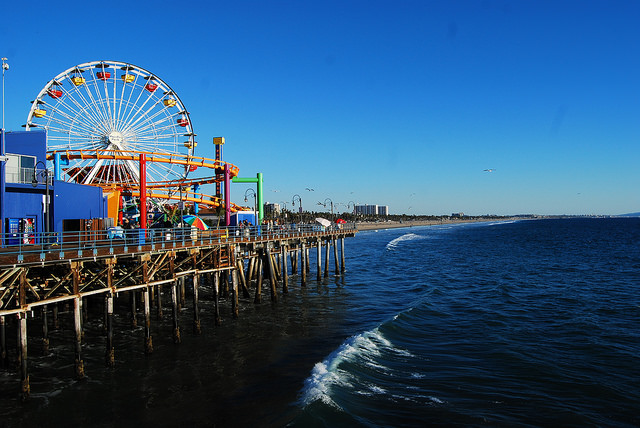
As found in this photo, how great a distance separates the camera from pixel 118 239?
17062 millimetres

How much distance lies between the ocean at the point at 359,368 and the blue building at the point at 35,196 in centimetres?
493

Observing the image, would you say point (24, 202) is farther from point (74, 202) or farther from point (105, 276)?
point (105, 276)

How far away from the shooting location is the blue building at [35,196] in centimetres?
2106

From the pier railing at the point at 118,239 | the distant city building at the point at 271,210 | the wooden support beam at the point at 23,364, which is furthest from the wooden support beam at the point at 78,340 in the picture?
the distant city building at the point at 271,210

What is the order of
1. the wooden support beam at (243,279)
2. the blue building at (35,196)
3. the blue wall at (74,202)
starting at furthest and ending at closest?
1. the wooden support beam at (243,279)
2. the blue wall at (74,202)
3. the blue building at (35,196)

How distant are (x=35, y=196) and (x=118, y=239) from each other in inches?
326

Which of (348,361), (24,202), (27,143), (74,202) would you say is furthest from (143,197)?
(348,361)

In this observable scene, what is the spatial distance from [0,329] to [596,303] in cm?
2957

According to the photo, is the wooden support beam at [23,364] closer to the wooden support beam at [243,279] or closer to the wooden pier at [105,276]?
the wooden pier at [105,276]

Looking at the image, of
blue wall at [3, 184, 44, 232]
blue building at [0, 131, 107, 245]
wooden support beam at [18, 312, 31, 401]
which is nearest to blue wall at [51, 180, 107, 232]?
blue building at [0, 131, 107, 245]

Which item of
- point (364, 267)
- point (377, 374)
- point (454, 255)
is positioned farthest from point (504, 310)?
point (454, 255)

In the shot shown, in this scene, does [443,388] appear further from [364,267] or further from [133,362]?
[364,267]

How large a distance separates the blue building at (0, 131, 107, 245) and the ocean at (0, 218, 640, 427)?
194 inches

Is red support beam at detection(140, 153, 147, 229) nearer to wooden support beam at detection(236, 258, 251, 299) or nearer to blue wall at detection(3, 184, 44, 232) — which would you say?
wooden support beam at detection(236, 258, 251, 299)
